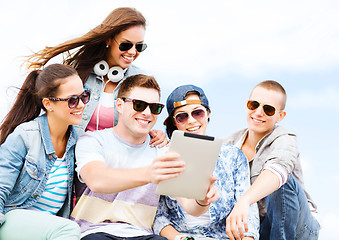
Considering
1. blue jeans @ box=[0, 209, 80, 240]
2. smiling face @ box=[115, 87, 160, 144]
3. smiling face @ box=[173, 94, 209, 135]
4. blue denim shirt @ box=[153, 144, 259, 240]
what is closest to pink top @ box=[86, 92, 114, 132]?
smiling face @ box=[115, 87, 160, 144]

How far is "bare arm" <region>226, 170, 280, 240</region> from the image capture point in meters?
4.15

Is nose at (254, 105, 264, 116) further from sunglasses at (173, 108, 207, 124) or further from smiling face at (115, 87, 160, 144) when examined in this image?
smiling face at (115, 87, 160, 144)

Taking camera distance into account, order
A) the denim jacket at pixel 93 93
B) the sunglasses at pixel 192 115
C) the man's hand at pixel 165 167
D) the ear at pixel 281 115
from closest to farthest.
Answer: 1. the man's hand at pixel 165 167
2. the sunglasses at pixel 192 115
3. the denim jacket at pixel 93 93
4. the ear at pixel 281 115

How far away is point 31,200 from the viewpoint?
4473 millimetres

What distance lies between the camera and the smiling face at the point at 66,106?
4.57 m

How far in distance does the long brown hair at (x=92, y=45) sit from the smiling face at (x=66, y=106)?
0.91m

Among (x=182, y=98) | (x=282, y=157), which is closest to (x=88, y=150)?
(x=182, y=98)

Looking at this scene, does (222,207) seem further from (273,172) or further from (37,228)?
(37,228)

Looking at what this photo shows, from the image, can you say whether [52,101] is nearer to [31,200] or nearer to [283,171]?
[31,200]

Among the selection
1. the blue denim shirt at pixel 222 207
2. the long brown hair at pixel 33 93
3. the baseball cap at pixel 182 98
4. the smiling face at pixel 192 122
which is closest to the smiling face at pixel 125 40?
the baseball cap at pixel 182 98

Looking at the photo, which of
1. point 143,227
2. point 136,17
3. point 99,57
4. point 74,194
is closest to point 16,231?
point 74,194

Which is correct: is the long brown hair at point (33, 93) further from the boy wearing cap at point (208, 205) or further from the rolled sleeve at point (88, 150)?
the boy wearing cap at point (208, 205)

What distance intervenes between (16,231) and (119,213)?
94cm

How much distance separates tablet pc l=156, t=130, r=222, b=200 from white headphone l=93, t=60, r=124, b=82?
2308mm
